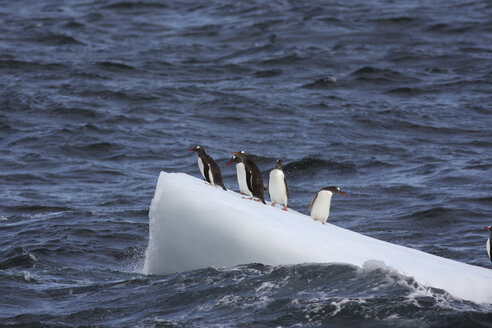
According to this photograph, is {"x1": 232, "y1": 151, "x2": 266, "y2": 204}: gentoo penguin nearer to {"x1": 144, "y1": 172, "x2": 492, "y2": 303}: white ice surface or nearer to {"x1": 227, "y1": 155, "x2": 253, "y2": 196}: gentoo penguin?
{"x1": 227, "y1": 155, "x2": 253, "y2": 196}: gentoo penguin

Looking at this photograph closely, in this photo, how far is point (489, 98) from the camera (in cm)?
2194

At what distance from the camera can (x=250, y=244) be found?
8.70 metres

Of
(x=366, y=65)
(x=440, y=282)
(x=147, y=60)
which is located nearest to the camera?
(x=440, y=282)

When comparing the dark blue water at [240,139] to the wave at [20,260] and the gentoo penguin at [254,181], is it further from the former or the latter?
the gentoo penguin at [254,181]

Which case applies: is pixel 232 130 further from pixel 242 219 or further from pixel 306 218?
pixel 242 219

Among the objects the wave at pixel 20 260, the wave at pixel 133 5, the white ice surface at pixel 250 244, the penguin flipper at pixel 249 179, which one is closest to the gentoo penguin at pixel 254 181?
the penguin flipper at pixel 249 179

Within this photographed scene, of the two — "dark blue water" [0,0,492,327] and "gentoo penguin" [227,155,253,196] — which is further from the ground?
"gentoo penguin" [227,155,253,196]

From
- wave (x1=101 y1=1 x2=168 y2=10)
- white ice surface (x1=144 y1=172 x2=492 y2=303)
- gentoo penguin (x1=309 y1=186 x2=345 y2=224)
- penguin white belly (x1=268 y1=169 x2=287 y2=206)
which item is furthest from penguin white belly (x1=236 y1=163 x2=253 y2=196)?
wave (x1=101 y1=1 x2=168 y2=10)

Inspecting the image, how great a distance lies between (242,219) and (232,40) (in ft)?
72.6

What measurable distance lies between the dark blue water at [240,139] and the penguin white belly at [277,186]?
2134 millimetres

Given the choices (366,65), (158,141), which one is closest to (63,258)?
(158,141)

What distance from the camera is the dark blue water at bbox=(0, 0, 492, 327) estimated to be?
825 centimetres

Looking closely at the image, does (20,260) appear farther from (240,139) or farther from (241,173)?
(240,139)

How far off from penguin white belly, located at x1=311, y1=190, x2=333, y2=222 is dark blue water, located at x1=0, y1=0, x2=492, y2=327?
2302 millimetres
